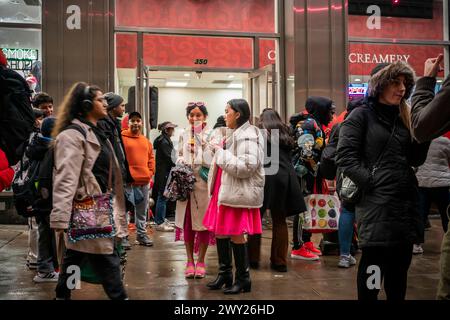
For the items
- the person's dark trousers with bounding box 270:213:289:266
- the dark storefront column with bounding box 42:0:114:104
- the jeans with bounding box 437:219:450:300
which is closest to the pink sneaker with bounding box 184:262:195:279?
the person's dark trousers with bounding box 270:213:289:266

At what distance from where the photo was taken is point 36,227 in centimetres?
570

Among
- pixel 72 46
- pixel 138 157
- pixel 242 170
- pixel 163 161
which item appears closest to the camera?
pixel 242 170

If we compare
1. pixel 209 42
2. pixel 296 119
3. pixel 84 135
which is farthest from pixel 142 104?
pixel 84 135

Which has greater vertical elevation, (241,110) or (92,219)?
(241,110)

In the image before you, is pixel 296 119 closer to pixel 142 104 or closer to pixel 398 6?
pixel 142 104

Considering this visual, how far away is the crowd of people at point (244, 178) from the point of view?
10.8 feet

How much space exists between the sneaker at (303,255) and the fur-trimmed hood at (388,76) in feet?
10.4

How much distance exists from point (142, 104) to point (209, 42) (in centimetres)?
196

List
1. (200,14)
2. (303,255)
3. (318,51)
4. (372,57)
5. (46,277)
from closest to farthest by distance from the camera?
(46,277) < (303,255) < (318,51) < (200,14) < (372,57)

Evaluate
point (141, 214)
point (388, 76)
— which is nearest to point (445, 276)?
point (388, 76)

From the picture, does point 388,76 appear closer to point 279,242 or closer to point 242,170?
point 242,170

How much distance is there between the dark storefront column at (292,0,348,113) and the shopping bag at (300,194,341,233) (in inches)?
142

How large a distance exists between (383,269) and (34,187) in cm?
321

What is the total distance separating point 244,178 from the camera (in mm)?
4582
